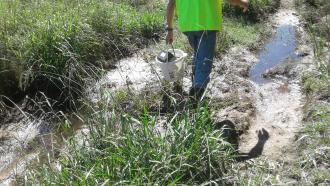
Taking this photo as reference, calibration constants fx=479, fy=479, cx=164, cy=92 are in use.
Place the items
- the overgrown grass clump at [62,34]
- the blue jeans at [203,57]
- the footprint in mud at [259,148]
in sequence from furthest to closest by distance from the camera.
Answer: the overgrown grass clump at [62,34] → the blue jeans at [203,57] → the footprint in mud at [259,148]

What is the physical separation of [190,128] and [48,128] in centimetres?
226

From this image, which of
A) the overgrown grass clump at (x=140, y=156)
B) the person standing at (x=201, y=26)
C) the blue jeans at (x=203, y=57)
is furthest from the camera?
the blue jeans at (x=203, y=57)

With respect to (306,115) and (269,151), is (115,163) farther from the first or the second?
(306,115)

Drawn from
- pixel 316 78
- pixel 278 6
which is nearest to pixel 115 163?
pixel 316 78

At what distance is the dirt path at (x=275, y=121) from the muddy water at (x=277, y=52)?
1.16 feet

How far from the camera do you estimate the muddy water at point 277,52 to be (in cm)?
698

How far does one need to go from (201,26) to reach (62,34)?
2447 millimetres

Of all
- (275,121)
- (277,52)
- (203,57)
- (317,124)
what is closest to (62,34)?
(203,57)

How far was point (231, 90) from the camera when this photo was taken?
20.5 ft


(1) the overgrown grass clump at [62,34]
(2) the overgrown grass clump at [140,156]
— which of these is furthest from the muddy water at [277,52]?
(2) the overgrown grass clump at [140,156]

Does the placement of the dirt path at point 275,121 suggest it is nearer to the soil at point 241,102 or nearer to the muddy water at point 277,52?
the soil at point 241,102

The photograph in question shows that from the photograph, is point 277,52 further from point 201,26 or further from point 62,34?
point 62,34

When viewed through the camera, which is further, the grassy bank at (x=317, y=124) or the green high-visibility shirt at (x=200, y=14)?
the green high-visibility shirt at (x=200, y=14)

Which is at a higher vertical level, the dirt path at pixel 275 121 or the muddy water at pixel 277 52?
the dirt path at pixel 275 121
